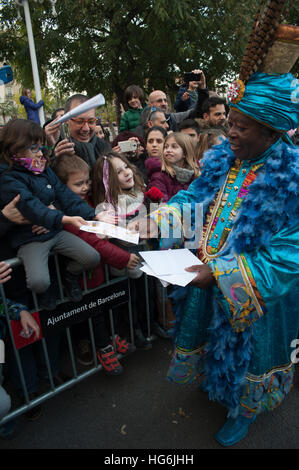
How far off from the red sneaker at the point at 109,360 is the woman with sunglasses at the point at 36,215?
0.62m

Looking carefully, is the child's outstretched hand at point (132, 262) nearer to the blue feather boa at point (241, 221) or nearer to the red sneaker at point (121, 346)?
the blue feather boa at point (241, 221)

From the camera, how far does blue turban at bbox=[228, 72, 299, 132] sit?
1434mm

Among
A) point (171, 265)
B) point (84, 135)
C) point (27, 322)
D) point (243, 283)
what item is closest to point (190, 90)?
point (84, 135)

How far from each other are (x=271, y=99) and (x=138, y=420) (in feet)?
7.03

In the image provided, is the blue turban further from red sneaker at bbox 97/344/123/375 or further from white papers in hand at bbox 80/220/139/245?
red sneaker at bbox 97/344/123/375

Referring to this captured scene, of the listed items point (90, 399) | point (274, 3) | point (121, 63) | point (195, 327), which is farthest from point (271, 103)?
point (121, 63)

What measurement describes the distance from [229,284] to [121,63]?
401 inches

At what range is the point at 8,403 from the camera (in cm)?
181

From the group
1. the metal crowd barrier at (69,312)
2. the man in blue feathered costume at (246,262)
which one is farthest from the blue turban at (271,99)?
the metal crowd barrier at (69,312)

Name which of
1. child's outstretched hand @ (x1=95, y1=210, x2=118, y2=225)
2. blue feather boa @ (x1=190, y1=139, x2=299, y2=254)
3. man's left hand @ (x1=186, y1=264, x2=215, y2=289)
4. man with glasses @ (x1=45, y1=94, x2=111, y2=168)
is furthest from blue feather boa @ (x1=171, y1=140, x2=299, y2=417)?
man with glasses @ (x1=45, y1=94, x2=111, y2=168)

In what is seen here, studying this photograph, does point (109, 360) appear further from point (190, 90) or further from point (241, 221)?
point (190, 90)

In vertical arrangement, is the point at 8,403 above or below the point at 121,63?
below

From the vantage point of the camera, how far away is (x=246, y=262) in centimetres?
163

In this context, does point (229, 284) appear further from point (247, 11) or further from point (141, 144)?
point (247, 11)
